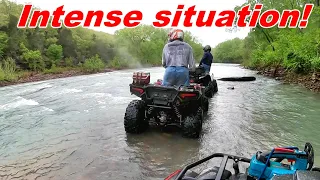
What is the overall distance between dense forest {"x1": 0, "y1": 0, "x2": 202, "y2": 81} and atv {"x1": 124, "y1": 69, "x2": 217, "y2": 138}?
14.6m

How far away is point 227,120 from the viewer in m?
6.57

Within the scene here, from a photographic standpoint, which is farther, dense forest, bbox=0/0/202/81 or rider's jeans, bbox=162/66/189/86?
dense forest, bbox=0/0/202/81

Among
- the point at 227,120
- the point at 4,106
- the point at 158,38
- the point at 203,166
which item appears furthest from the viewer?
the point at 158,38

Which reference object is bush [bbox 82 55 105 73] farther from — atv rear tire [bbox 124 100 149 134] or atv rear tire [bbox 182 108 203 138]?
atv rear tire [bbox 182 108 203 138]

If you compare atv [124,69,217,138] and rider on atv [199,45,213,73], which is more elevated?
rider on atv [199,45,213,73]

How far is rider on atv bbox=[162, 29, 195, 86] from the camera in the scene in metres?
5.19

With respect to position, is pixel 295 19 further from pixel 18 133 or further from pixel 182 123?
pixel 18 133

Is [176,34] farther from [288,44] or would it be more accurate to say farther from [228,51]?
[228,51]

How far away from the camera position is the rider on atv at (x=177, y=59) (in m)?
5.19

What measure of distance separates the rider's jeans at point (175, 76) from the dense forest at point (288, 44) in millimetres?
8759

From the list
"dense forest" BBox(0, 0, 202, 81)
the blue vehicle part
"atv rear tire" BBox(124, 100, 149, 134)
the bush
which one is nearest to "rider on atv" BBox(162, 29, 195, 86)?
"atv rear tire" BBox(124, 100, 149, 134)

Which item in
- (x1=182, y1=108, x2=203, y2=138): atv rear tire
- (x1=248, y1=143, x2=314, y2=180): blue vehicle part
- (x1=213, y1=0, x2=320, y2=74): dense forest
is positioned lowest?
(x1=182, y1=108, x2=203, y2=138): atv rear tire

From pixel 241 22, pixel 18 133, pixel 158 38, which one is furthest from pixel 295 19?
pixel 158 38

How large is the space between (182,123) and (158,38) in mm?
61458
